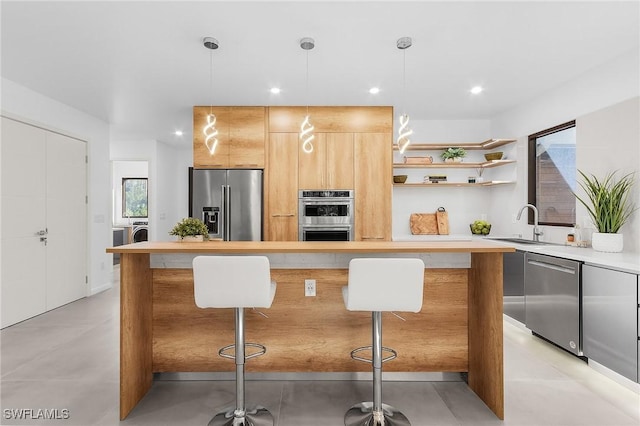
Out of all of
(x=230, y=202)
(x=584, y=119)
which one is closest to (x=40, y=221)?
(x=230, y=202)

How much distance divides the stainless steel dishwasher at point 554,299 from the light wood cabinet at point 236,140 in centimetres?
328

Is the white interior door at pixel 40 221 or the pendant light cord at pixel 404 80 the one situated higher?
the pendant light cord at pixel 404 80

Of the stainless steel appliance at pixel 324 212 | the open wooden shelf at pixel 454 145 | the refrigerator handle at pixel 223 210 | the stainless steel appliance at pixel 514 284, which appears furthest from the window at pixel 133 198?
the stainless steel appliance at pixel 514 284

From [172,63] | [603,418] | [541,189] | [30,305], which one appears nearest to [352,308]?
[603,418]

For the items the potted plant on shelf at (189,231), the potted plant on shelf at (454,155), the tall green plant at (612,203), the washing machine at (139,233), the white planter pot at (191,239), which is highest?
the potted plant on shelf at (454,155)

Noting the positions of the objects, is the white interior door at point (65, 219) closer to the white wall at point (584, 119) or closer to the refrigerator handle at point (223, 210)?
the refrigerator handle at point (223, 210)

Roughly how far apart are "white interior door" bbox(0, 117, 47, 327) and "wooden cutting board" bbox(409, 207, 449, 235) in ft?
15.9

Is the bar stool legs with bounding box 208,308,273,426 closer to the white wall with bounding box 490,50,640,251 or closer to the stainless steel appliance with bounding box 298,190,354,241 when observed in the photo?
the stainless steel appliance with bounding box 298,190,354,241

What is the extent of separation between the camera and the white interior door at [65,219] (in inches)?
170

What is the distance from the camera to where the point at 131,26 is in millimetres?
2564

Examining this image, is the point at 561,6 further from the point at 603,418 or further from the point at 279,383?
the point at 279,383

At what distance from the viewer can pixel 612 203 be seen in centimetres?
293

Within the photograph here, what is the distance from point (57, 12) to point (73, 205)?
122 inches

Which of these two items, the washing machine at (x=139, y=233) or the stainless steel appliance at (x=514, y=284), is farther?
the washing machine at (x=139, y=233)
